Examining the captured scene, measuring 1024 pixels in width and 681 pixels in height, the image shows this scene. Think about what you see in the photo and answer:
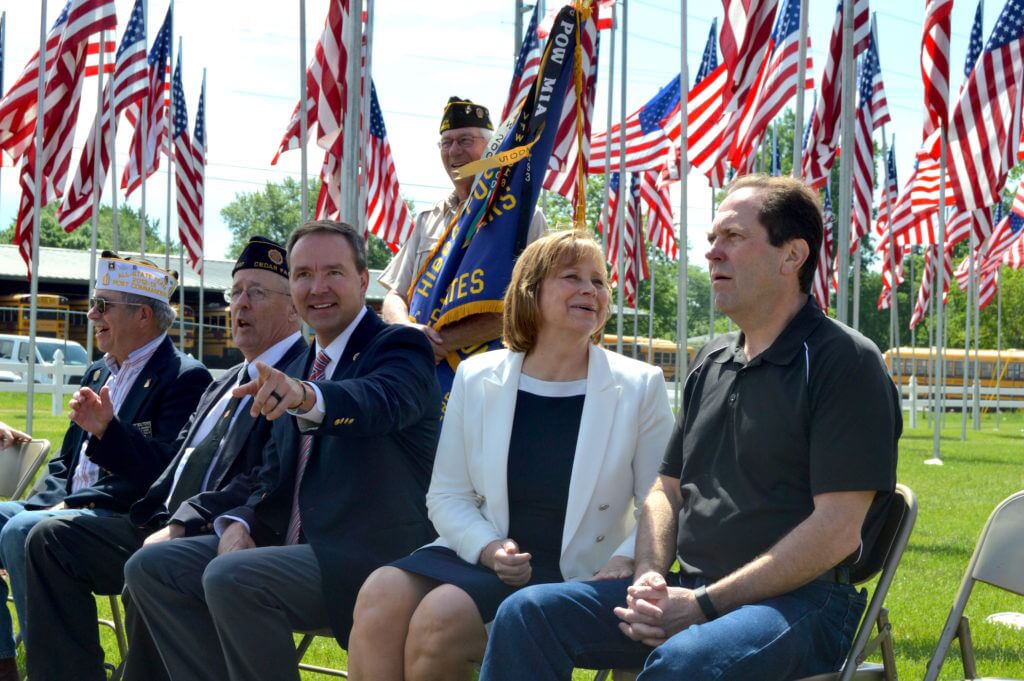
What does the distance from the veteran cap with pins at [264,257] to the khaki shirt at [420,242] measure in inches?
39.0

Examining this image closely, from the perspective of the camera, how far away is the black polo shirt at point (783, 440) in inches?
119

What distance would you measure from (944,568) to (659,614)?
19.8 feet

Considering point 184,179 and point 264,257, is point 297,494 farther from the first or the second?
point 184,179

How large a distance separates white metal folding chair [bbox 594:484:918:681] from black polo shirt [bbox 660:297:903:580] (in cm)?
6

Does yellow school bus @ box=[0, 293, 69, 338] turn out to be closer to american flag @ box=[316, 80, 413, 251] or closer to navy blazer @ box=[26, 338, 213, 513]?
american flag @ box=[316, 80, 413, 251]

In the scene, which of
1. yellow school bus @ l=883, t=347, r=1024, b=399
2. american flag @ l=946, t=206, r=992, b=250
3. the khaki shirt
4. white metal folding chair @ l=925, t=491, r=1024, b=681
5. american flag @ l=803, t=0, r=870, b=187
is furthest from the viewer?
yellow school bus @ l=883, t=347, r=1024, b=399

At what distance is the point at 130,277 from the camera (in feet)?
18.0

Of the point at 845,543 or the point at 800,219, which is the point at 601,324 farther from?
the point at 845,543

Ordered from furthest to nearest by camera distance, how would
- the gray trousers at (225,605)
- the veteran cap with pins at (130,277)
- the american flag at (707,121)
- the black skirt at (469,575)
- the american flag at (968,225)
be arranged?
1. the american flag at (968,225)
2. the american flag at (707,121)
3. the veteran cap with pins at (130,277)
4. the gray trousers at (225,605)
5. the black skirt at (469,575)

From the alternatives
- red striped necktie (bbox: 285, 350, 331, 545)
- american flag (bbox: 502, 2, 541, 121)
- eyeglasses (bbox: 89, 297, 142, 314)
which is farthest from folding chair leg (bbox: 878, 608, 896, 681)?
american flag (bbox: 502, 2, 541, 121)

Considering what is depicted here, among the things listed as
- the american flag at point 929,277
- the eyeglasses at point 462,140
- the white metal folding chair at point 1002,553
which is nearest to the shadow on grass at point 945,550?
the eyeglasses at point 462,140

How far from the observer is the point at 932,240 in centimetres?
2344

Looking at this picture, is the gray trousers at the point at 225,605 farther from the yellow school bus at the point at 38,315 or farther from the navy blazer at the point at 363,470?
the yellow school bus at the point at 38,315

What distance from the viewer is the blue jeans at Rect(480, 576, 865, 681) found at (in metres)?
2.90
